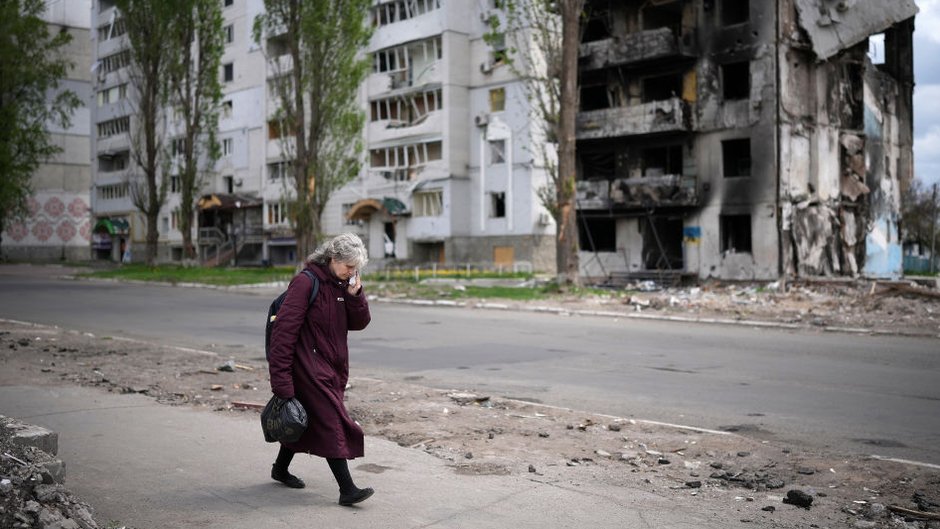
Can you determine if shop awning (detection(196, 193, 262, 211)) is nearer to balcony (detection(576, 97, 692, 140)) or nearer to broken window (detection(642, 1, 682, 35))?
balcony (detection(576, 97, 692, 140))

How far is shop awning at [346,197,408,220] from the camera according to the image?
2036 inches

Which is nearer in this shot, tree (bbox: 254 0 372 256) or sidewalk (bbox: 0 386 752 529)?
sidewalk (bbox: 0 386 752 529)

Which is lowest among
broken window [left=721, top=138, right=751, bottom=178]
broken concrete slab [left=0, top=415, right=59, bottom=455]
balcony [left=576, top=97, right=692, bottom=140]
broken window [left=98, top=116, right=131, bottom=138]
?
broken concrete slab [left=0, top=415, right=59, bottom=455]

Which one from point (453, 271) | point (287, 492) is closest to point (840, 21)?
point (453, 271)

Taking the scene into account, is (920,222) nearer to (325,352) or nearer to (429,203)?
(429,203)

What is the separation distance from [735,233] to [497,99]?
61.6ft

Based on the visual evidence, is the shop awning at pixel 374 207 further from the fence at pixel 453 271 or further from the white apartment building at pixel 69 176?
the white apartment building at pixel 69 176

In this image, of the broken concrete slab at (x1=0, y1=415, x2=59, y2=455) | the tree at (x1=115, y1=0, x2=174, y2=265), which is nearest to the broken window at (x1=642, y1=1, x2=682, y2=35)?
the tree at (x1=115, y1=0, x2=174, y2=265)

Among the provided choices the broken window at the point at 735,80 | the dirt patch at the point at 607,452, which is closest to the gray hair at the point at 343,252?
the dirt patch at the point at 607,452

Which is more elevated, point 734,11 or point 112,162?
point 734,11

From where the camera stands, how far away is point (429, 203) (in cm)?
5188

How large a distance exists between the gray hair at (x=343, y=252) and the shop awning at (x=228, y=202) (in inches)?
2353

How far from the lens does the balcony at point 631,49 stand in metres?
35.6

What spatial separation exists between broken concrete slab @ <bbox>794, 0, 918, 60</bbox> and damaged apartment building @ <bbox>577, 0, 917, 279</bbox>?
65 millimetres
